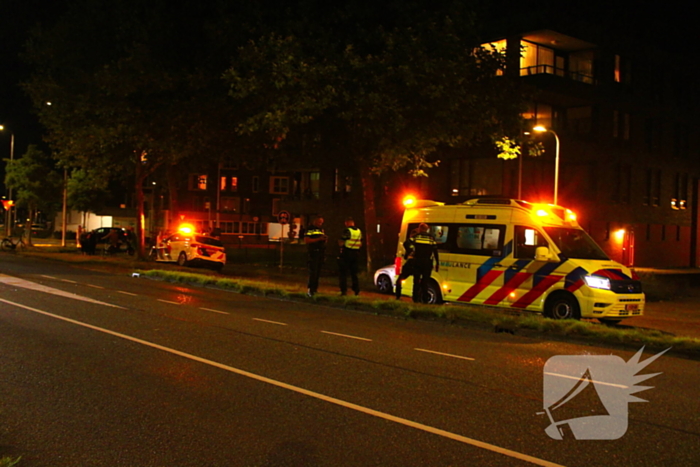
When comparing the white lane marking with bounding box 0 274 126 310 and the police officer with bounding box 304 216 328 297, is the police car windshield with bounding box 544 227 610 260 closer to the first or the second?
the police officer with bounding box 304 216 328 297

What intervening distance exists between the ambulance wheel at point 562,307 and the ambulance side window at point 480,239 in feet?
4.95

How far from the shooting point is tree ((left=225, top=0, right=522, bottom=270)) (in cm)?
1931

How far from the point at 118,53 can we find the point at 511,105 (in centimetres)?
1599

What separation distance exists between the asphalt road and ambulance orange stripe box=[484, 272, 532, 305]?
254cm

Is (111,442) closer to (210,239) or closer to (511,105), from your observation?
(511,105)

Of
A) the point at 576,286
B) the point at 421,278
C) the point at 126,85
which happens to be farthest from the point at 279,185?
the point at 576,286

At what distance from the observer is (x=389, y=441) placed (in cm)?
548

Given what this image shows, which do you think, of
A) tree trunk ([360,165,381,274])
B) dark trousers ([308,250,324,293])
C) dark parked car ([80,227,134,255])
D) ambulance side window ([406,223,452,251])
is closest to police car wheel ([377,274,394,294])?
ambulance side window ([406,223,452,251])

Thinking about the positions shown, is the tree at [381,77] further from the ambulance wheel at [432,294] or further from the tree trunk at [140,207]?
the tree trunk at [140,207]

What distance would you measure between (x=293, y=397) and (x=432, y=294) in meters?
9.21

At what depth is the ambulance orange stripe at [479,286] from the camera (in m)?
14.6

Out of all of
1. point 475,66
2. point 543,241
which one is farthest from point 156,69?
point 543,241

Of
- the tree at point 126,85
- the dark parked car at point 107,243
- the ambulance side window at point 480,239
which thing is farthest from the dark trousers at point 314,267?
the dark parked car at point 107,243

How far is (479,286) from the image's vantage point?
14.9 m
